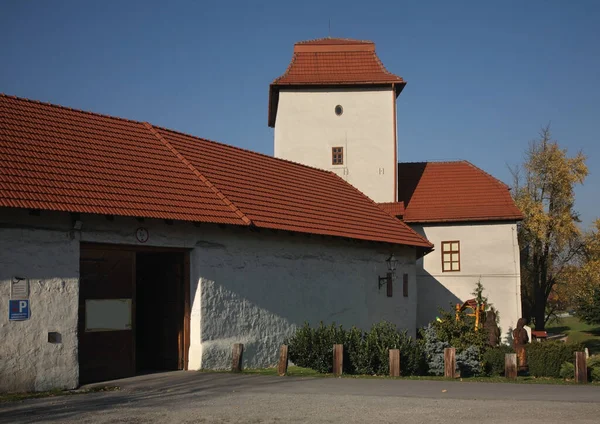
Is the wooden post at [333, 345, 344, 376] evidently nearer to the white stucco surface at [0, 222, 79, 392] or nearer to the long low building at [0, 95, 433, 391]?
the long low building at [0, 95, 433, 391]

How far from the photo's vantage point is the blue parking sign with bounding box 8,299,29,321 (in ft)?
45.6

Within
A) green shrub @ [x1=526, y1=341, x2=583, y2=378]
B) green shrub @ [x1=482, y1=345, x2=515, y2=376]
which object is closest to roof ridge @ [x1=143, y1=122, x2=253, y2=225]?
green shrub @ [x1=482, y1=345, x2=515, y2=376]

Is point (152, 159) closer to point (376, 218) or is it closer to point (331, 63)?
point (376, 218)

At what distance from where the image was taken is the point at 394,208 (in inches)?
1342

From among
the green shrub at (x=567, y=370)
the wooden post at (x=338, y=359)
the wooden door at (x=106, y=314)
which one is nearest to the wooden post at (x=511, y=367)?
the green shrub at (x=567, y=370)

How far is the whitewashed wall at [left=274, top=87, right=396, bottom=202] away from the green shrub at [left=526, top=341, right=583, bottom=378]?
15.9 metres

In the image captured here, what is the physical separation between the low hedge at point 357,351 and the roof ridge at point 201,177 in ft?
10.9

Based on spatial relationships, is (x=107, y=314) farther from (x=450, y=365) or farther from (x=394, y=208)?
(x=394, y=208)

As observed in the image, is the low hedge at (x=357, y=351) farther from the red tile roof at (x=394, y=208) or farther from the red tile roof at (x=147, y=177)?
the red tile roof at (x=394, y=208)

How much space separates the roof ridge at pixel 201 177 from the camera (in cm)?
1872

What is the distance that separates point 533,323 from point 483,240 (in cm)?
1143

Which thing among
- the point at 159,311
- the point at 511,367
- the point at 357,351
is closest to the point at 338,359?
the point at 357,351

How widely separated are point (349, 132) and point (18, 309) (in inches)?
902

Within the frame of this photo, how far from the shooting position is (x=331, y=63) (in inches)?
1405
